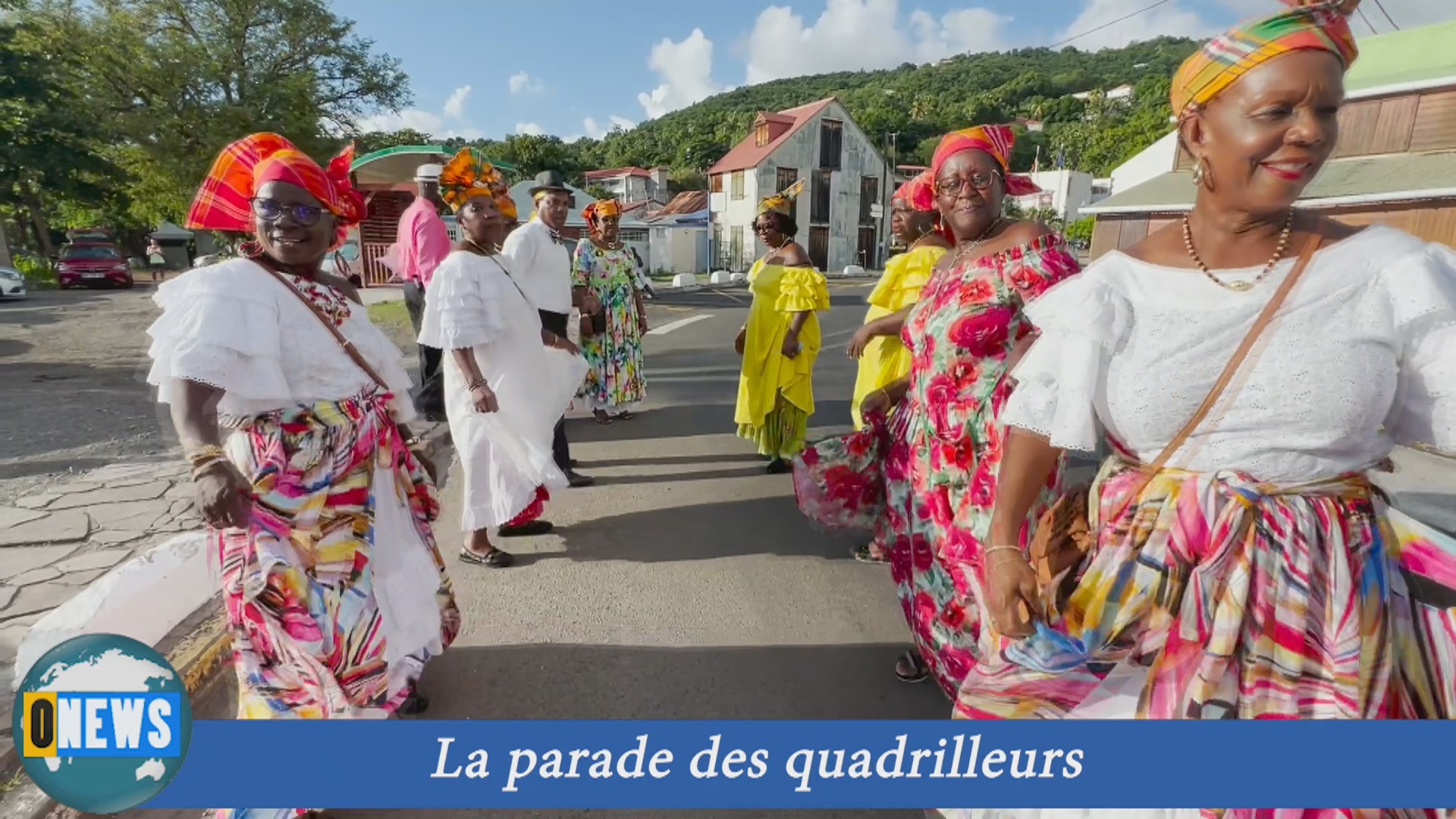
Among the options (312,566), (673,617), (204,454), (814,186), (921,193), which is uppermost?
(814,186)

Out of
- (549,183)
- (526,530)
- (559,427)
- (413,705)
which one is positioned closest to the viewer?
(413,705)

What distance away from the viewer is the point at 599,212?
5.83 metres

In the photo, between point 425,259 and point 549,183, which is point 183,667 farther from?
point 425,259

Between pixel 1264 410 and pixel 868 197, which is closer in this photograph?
pixel 1264 410

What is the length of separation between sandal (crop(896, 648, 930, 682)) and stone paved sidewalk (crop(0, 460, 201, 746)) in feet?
9.97

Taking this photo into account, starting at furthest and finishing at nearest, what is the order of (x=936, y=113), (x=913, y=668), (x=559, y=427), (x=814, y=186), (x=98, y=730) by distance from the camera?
(x=936, y=113), (x=814, y=186), (x=559, y=427), (x=913, y=668), (x=98, y=730)

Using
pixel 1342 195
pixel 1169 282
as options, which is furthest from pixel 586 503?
pixel 1342 195

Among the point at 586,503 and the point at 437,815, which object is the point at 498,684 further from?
the point at 586,503

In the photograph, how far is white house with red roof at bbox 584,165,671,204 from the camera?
143ft

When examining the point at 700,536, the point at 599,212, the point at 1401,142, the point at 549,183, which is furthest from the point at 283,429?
the point at 1401,142

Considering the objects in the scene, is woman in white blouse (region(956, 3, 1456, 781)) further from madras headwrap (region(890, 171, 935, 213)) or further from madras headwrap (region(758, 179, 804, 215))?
madras headwrap (region(758, 179, 804, 215))

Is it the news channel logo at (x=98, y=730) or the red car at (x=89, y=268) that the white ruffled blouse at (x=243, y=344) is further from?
the red car at (x=89, y=268)

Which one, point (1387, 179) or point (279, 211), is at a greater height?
point (1387, 179)

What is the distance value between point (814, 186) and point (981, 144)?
33.3 metres
